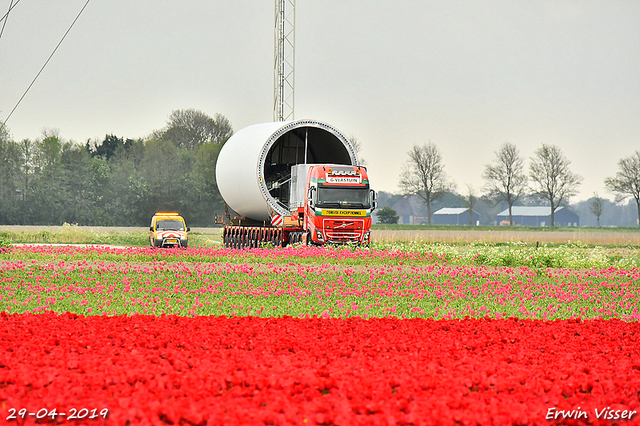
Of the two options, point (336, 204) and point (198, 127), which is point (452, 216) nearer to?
point (198, 127)

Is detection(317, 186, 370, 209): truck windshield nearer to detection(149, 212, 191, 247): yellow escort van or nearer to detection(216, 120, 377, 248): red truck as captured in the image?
detection(216, 120, 377, 248): red truck

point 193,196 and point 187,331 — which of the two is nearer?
point 187,331

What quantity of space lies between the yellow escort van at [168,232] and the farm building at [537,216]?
90.0 m

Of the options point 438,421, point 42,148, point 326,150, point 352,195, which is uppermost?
point 42,148

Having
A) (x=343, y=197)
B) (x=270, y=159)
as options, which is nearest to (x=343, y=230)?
(x=343, y=197)

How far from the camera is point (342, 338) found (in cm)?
774

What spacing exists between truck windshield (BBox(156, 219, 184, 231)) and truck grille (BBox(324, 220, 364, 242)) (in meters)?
11.0

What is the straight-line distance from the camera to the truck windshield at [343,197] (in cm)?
2330

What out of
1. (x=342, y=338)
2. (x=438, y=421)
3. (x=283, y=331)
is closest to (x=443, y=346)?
(x=342, y=338)

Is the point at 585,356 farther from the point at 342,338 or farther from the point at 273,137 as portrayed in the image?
the point at 273,137

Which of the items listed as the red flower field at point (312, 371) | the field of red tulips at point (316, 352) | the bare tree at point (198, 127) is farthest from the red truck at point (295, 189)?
the bare tree at point (198, 127)

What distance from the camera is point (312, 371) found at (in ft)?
19.3

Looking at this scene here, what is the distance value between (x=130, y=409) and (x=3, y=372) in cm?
183

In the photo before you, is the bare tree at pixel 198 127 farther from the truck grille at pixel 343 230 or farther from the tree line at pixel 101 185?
the truck grille at pixel 343 230
